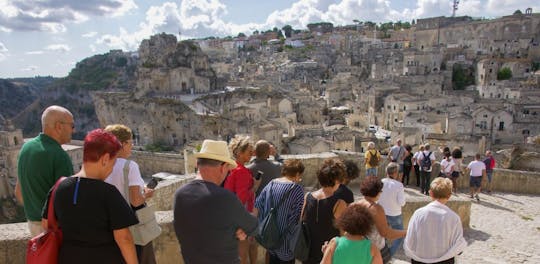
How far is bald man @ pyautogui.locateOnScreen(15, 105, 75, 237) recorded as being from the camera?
135 inches

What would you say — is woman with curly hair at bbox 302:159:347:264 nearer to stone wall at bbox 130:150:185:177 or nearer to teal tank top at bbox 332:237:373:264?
teal tank top at bbox 332:237:373:264

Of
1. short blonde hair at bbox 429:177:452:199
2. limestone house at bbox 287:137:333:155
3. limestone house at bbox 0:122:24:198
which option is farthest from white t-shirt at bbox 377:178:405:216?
limestone house at bbox 0:122:24:198

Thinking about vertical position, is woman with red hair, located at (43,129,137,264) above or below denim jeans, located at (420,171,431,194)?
above

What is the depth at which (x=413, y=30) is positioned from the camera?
94750 millimetres

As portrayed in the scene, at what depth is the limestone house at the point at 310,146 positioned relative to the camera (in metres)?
28.0

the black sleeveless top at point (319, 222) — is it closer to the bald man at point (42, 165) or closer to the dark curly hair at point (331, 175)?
the dark curly hair at point (331, 175)

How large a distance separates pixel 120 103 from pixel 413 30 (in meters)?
74.0

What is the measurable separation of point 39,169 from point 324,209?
2719 mm

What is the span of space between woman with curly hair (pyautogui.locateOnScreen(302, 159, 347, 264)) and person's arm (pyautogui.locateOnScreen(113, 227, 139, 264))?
181cm

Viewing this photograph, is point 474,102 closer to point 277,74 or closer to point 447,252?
point 277,74

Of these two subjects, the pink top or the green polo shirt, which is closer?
the green polo shirt

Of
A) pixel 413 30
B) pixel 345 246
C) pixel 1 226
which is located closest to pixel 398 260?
pixel 345 246

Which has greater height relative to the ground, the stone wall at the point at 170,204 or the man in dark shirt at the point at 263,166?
the man in dark shirt at the point at 263,166

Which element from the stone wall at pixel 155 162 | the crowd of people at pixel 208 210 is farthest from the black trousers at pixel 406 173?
the stone wall at pixel 155 162
